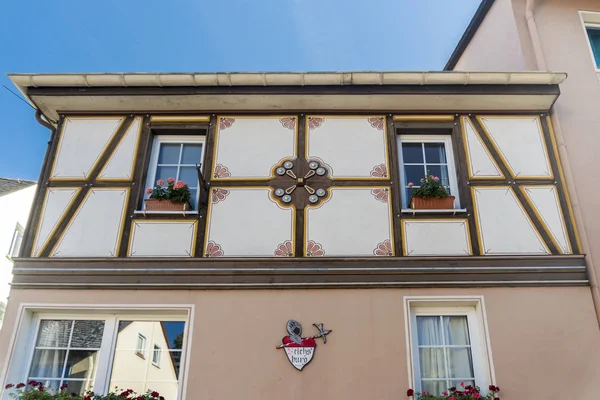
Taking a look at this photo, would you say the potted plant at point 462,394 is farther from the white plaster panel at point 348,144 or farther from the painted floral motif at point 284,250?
the white plaster panel at point 348,144

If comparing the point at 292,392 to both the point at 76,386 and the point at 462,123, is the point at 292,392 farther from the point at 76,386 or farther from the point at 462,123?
the point at 462,123

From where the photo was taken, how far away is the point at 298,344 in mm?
6066

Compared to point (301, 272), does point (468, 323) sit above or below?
below

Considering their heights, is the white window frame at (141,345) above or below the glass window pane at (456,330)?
below

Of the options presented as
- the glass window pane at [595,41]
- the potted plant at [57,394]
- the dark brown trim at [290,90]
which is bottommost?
the potted plant at [57,394]

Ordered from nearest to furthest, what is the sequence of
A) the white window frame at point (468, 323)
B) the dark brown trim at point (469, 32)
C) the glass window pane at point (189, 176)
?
the white window frame at point (468, 323), the glass window pane at point (189, 176), the dark brown trim at point (469, 32)

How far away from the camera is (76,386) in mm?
6113

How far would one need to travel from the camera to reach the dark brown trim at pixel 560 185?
21.7 ft

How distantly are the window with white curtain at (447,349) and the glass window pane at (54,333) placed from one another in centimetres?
366

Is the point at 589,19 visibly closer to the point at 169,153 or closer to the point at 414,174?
the point at 414,174

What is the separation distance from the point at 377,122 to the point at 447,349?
2853mm

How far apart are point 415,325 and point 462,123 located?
2626mm

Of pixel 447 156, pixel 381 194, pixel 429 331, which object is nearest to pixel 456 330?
pixel 429 331

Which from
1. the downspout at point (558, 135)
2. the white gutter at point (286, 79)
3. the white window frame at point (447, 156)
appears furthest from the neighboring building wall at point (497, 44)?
the white window frame at point (447, 156)
